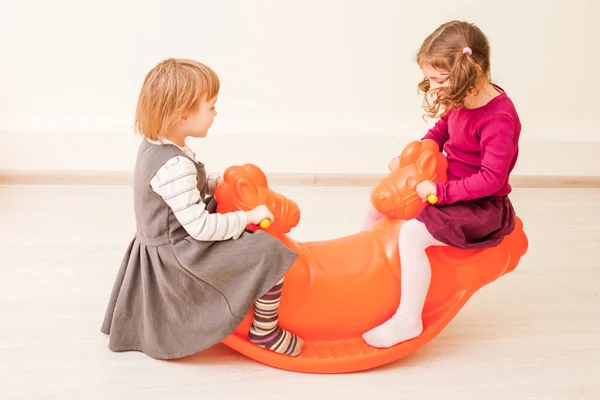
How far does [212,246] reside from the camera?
1.48 m

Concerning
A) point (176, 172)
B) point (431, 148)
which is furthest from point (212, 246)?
point (431, 148)

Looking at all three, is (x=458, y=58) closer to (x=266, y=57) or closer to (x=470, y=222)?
(x=470, y=222)

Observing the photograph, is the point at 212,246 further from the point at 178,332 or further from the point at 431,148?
the point at 431,148

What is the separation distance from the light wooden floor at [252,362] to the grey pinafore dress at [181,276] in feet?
0.29

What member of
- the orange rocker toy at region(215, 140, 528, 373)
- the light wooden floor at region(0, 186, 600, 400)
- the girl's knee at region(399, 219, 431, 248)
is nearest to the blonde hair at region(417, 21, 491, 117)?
the orange rocker toy at region(215, 140, 528, 373)

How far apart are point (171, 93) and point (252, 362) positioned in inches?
23.7

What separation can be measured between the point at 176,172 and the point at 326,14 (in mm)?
1582

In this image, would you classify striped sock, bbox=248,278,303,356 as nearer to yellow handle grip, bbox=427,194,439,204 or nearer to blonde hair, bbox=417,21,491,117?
yellow handle grip, bbox=427,194,439,204

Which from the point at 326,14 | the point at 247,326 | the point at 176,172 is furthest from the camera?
the point at 326,14

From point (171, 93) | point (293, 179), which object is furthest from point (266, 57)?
point (171, 93)

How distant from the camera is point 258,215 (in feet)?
4.89

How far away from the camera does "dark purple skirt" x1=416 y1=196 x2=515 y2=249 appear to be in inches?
59.3

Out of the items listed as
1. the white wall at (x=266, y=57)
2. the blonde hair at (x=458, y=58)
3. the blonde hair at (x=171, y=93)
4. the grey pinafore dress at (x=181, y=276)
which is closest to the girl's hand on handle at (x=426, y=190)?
the blonde hair at (x=458, y=58)

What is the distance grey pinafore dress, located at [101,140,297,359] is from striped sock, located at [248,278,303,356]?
0.03 meters
